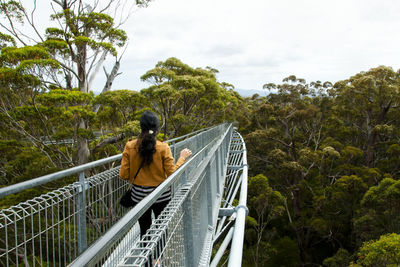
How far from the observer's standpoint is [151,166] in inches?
90.1

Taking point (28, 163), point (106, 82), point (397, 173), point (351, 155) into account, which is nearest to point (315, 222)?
point (351, 155)

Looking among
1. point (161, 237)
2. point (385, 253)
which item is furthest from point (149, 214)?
point (385, 253)

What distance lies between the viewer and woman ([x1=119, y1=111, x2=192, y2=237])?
2.21 m

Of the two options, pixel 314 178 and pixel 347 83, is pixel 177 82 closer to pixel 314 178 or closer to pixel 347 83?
pixel 314 178

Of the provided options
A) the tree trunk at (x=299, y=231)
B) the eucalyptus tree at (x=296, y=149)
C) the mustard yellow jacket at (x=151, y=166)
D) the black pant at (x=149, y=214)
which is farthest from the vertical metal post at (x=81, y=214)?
the tree trunk at (x=299, y=231)

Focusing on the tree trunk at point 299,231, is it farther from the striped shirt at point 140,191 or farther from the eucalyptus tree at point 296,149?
the striped shirt at point 140,191

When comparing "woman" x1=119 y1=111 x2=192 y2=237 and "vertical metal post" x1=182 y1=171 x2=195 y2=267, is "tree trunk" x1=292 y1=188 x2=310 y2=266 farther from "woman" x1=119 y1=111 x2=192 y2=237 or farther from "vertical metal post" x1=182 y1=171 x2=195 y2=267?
"vertical metal post" x1=182 y1=171 x2=195 y2=267

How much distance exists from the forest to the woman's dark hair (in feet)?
24.2

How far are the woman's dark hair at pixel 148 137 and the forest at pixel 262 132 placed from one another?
24.2 ft

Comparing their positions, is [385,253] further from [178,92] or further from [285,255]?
[285,255]

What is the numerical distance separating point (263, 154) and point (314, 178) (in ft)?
12.2

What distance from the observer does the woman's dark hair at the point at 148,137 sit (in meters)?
2.18

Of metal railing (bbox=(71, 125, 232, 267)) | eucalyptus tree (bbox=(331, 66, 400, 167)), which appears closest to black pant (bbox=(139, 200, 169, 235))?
metal railing (bbox=(71, 125, 232, 267))

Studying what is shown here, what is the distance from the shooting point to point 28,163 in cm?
1172
